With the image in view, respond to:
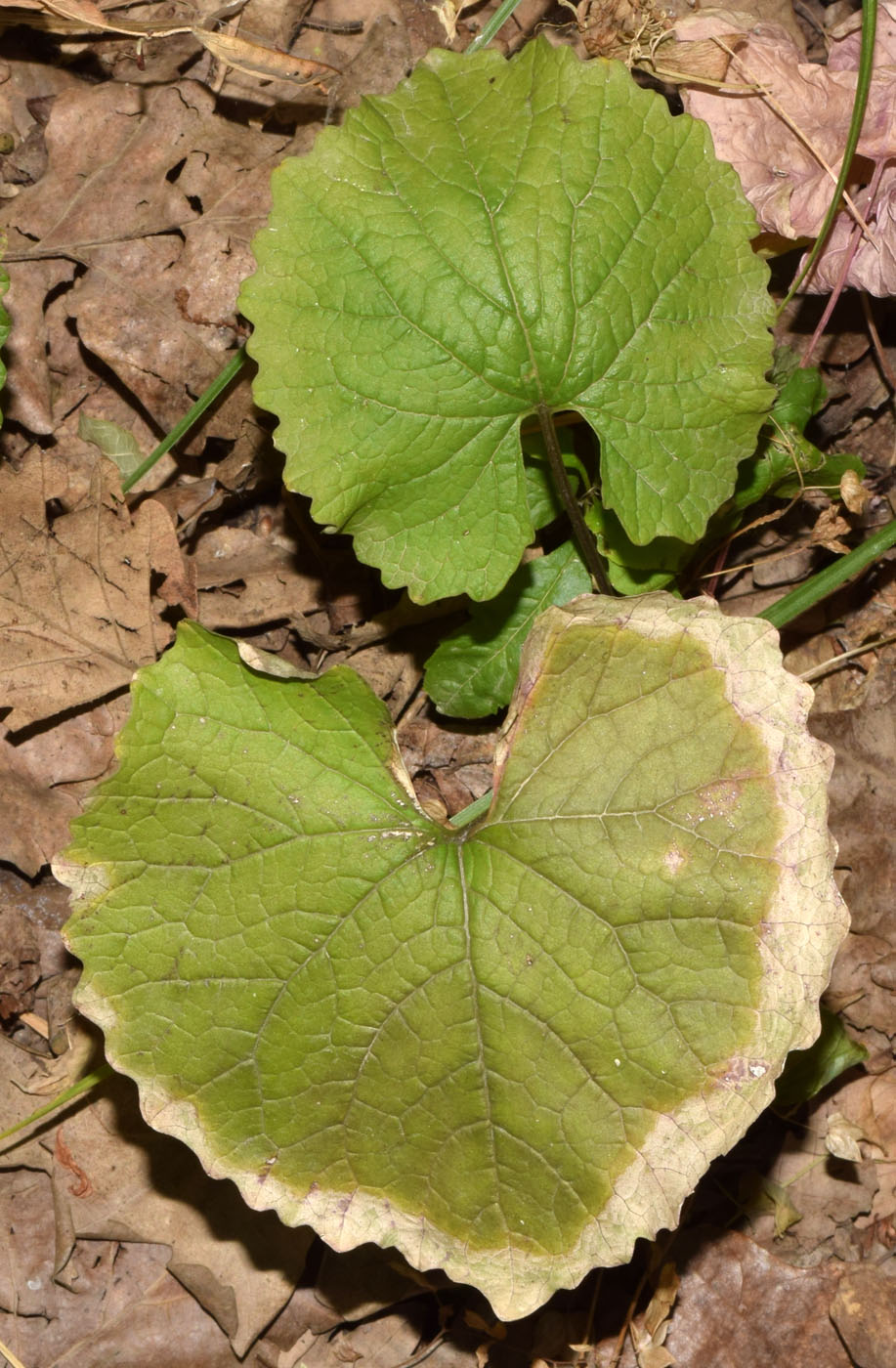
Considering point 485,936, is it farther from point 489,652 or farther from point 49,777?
point 49,777

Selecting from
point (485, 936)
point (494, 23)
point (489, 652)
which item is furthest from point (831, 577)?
point (494, 23)

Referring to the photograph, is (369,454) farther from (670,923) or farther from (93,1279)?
(93,1279)

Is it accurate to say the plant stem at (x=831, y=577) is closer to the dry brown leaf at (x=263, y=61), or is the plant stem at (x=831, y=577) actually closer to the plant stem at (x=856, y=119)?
the plant stem at (x=856, y=119)

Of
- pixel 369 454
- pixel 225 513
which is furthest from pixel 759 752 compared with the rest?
pixel 225 513

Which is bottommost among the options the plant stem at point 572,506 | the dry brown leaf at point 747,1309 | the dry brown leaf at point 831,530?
the dry brown leaf at point 747,1309

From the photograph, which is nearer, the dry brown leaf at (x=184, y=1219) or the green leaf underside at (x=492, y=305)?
the green leaf underside at (x=492, y=305)

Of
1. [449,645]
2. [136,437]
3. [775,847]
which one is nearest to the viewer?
[775,847]

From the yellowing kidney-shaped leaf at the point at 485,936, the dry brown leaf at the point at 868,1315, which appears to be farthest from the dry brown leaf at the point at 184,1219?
the dry brown leaf at the point at 868,1315
